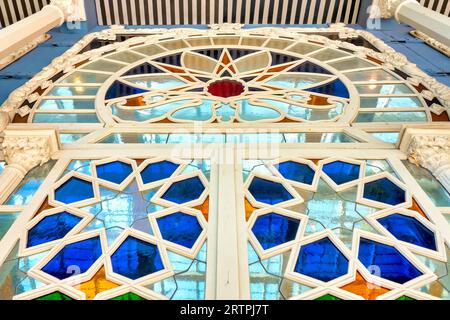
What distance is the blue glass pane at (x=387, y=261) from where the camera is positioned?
1580 mm

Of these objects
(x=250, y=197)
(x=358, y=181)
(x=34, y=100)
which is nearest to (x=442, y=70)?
(x=358, y=181)

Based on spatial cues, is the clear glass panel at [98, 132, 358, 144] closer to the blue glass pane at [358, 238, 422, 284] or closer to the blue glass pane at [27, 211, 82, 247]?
the blue glass pane at [27, 211, 82, 247]

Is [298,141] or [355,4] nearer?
[298,141]

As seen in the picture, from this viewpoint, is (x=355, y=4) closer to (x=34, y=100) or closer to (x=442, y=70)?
(x=442, y=70)

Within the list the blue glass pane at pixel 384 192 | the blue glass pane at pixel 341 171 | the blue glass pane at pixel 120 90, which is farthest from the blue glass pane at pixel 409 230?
the blue glass pane at pixel 120 90

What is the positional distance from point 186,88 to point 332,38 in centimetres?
220

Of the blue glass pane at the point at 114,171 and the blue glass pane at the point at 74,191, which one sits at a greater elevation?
the blue glass pane at the point at 114,171

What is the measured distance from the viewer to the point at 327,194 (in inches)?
80.3

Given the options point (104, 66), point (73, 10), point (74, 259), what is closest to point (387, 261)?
point (74, 259)

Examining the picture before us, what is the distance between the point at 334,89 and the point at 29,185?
253cm

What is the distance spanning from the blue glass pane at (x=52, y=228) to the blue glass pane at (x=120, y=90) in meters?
1.45

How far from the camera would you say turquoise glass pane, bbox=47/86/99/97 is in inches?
123

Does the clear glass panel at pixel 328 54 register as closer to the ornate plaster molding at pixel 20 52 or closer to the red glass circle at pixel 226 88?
the red glass circle at pixel 226 88

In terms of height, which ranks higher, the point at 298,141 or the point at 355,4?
the point at 355,4
